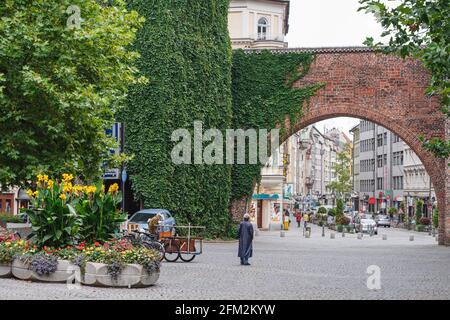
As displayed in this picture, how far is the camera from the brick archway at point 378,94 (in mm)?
38344

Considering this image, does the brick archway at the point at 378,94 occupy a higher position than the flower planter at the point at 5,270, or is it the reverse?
the brick archway at the point at 378,94

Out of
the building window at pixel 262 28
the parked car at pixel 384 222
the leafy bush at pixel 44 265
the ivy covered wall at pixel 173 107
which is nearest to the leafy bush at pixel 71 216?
the leafy bush at pixel 44 265

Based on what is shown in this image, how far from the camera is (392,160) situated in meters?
108

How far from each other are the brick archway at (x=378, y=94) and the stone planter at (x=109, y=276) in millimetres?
23976

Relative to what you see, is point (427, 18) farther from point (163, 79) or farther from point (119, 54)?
point (163, 79)

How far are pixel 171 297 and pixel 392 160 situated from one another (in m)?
96.3

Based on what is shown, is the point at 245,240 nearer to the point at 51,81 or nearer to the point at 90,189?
the point at 51,81

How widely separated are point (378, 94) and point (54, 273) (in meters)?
25.4

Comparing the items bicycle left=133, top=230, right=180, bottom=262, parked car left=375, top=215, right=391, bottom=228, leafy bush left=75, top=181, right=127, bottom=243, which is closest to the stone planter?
leafy bush left=75, top=181, right=127, bottom=243

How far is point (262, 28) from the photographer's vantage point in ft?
220

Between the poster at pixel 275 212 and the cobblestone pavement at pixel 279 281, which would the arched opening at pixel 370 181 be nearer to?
the poster at pixel 275 212

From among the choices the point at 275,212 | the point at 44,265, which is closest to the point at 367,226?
the point at 275,212

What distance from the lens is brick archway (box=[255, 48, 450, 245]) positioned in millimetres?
38344

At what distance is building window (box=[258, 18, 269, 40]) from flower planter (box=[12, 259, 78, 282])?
171ft
